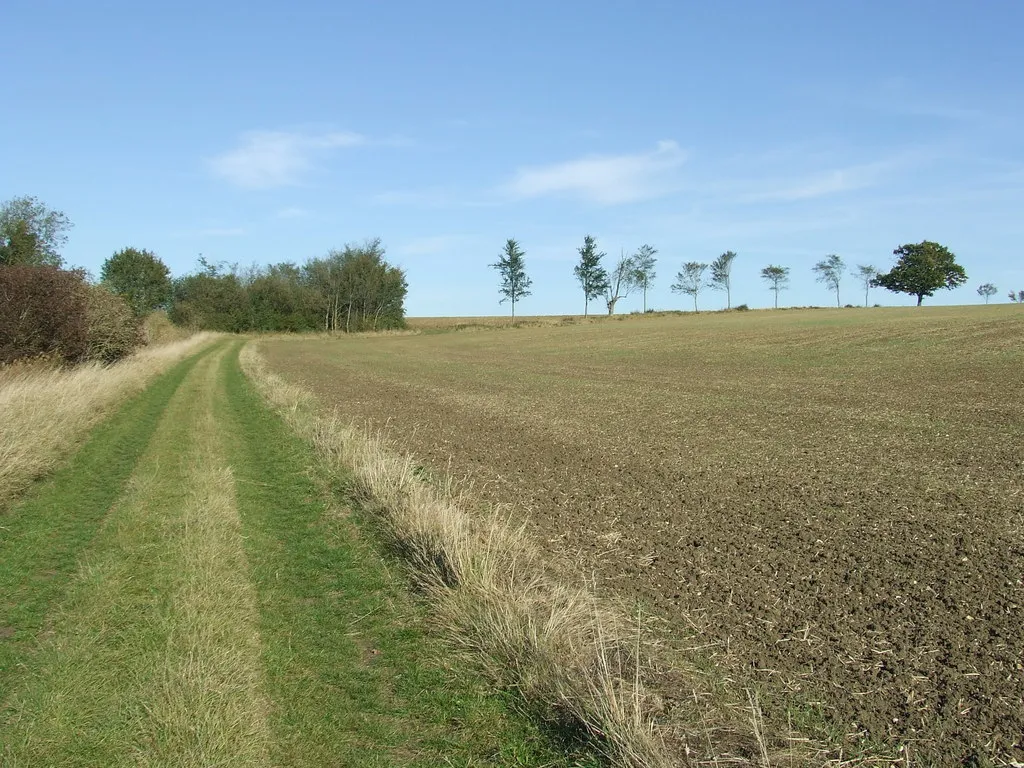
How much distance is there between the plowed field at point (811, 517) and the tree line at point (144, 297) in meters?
10.4

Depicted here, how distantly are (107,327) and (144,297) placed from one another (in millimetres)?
44251

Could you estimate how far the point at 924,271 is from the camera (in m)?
94.2

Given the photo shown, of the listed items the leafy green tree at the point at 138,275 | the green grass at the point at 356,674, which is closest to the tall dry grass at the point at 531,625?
the green grass at the point at 356,674

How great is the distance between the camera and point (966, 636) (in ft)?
15.3

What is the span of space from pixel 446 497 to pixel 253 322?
285 feet

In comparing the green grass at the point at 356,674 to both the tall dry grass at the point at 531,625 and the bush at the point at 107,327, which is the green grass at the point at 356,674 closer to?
the tall dry grass at the point at 531,625

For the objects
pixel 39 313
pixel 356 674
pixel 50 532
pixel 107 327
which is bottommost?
pixel 356 674

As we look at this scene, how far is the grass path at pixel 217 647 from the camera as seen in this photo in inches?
148

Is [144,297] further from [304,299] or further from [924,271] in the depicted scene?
[924,271]

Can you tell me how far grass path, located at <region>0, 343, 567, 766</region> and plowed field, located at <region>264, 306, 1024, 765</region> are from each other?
189 centimetres

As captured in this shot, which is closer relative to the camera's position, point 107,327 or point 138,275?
point 107,327

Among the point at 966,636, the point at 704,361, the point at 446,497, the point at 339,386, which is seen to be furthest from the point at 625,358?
the point at 966,636

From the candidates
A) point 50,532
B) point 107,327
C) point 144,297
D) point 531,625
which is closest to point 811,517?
point 531,625

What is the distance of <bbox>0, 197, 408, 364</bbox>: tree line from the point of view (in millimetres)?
23188
